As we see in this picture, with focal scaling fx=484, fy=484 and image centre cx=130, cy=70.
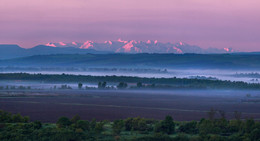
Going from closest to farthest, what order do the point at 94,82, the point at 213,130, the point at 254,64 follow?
the point at 213,130 < the point at 94,82 < the point at 254,64

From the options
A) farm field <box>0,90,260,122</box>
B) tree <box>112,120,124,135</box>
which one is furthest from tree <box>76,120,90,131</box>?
farm field <box>0,90,260,122</box>

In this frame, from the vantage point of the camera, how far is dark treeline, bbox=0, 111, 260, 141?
2233cm

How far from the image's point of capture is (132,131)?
24.6 meters

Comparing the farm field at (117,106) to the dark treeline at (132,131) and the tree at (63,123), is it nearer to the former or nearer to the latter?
the tree at (63,123)

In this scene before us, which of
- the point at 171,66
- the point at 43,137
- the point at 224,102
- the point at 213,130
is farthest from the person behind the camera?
the point at 171,66

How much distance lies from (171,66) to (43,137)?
16438 cm

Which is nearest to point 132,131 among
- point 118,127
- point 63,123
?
point 118,127

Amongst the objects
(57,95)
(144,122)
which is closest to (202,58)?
(57,95)

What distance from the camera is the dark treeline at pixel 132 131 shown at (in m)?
22.3

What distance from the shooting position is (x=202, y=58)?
199250 mm

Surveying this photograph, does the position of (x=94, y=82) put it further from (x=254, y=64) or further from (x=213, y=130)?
(x=254, y=64)

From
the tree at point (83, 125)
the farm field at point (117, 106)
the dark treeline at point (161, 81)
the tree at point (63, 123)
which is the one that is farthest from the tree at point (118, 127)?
the dark treeline at point (161, 81)

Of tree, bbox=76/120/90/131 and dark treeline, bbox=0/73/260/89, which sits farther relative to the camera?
dark treeline, bbox=0/73/260/89

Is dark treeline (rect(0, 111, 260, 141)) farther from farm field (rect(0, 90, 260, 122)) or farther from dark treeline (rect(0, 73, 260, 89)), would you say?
dark treeline (rect(0, 73, 260, 89))
